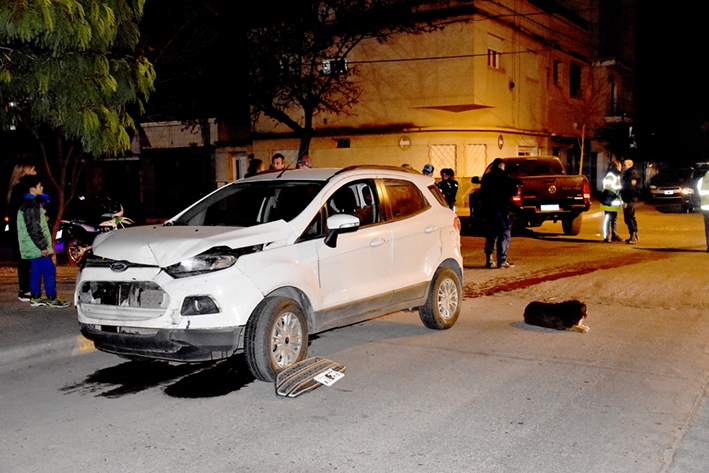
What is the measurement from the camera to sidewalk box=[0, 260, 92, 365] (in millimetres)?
6902

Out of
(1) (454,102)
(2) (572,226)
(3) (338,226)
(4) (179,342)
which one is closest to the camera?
(4) (179,342)

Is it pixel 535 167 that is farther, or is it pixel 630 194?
pixel 535 167

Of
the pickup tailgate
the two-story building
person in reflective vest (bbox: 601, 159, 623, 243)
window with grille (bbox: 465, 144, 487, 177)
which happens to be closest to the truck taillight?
the pickup tailgate

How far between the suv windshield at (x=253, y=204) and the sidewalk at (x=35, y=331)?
Answer: 1.72 m

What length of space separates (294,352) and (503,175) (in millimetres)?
7450

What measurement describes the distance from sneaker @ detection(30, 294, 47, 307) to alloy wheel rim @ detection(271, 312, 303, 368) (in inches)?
174

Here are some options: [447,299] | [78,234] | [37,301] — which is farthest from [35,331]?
[78,234]

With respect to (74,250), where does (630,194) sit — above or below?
above

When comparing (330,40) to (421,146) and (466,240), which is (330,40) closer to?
(421,146)

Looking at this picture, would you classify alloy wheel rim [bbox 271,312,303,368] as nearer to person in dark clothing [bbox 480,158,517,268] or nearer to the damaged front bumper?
the damaged front bumper

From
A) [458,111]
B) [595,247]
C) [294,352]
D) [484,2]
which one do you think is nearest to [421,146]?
[458,111]

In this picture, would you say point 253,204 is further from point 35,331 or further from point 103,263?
point 35,331

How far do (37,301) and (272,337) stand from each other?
461cm

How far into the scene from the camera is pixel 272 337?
226 inches
